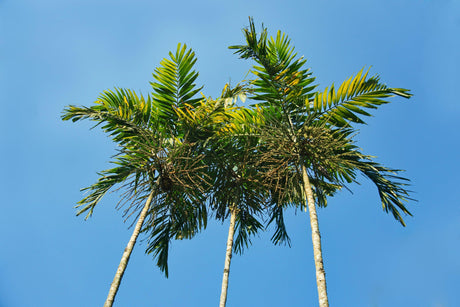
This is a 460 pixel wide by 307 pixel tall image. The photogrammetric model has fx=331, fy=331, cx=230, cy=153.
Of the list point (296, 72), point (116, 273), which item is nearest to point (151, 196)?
point (116, 273)

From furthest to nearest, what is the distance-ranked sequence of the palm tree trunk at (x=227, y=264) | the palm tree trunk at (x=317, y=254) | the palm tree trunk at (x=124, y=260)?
1. the palm tree trunk at (x=227, y=264)
2. the palm tree trunk at (x=124, y=260)
3. the palm tree trunk at (x=317, y=254)

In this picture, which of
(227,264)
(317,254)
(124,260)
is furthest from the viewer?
(227,264)

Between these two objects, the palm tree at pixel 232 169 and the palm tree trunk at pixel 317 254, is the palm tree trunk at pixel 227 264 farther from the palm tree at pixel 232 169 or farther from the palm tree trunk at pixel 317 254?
the palm tree trunk at pixel 317 254

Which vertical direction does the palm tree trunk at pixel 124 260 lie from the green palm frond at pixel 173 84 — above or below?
below

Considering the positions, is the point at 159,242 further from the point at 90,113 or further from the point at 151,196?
the point at 90,113

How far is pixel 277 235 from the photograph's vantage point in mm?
9023

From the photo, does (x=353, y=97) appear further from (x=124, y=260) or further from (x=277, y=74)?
(x=124, y=260)

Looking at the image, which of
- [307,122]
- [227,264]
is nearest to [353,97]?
[307,122]

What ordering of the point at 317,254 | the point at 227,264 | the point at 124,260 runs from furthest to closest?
the point at 227,264, the point at 124,260, the point at 317,254

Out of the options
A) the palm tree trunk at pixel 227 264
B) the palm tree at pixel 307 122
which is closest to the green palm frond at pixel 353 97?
the palm tree at pixel 307 122

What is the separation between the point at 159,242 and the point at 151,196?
1963 mm

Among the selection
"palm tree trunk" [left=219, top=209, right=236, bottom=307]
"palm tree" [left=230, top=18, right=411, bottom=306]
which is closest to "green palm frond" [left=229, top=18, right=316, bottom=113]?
"palm tree" [left=230, top=18, right=411, bottom=306]

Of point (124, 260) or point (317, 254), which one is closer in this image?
point (317, 254)

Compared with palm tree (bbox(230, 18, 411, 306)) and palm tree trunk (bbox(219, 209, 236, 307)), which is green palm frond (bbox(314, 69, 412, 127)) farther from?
palm tree trunk (bbox(219, 209, 236, 307))
